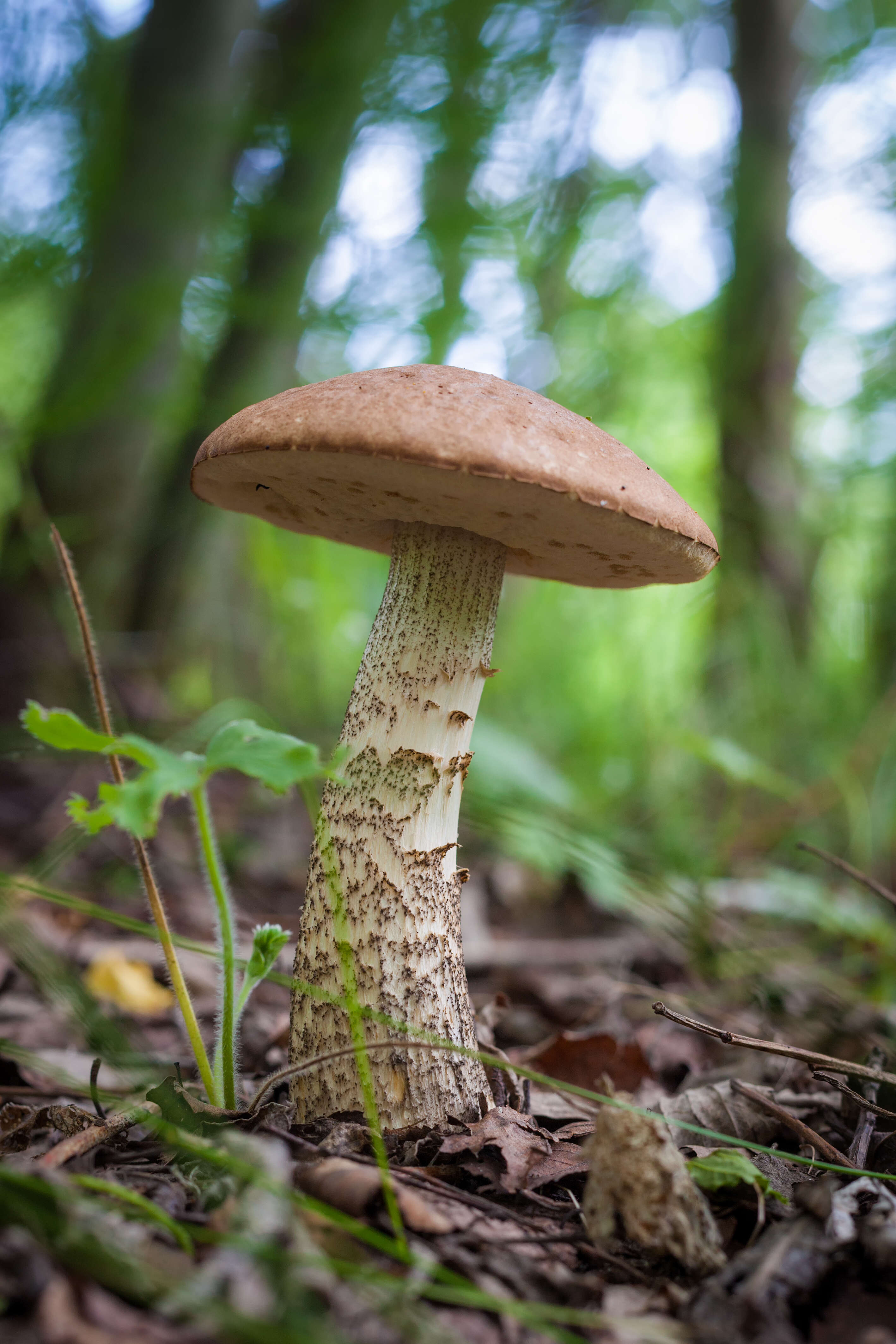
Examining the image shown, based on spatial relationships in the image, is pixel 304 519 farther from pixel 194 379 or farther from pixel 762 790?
pixel 762 790

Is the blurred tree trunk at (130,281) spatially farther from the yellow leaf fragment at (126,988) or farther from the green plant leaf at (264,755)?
the green plant leaf at (264,755)

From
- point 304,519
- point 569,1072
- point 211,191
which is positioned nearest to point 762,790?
point 569,1072

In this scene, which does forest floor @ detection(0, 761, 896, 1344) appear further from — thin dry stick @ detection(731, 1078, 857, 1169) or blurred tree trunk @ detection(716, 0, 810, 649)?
blurred tree trunk @ detection(716, 0, 810, 649)

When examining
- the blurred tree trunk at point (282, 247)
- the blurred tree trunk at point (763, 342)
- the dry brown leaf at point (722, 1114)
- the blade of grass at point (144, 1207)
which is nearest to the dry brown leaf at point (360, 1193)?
the blade of grass at point (144, 1207)

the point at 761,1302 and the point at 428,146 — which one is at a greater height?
the point at 428,146

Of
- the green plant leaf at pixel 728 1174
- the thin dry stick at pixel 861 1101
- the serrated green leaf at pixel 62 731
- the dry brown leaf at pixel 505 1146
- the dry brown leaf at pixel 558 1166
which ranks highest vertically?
the serrated green leaf at pixel 62 731

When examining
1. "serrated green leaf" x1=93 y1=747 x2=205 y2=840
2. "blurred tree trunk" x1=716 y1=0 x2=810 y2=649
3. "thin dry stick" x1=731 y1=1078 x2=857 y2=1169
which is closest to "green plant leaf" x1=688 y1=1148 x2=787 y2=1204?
"thin dry stick" x1=731 y1=1078 x2=857 y2=1169
